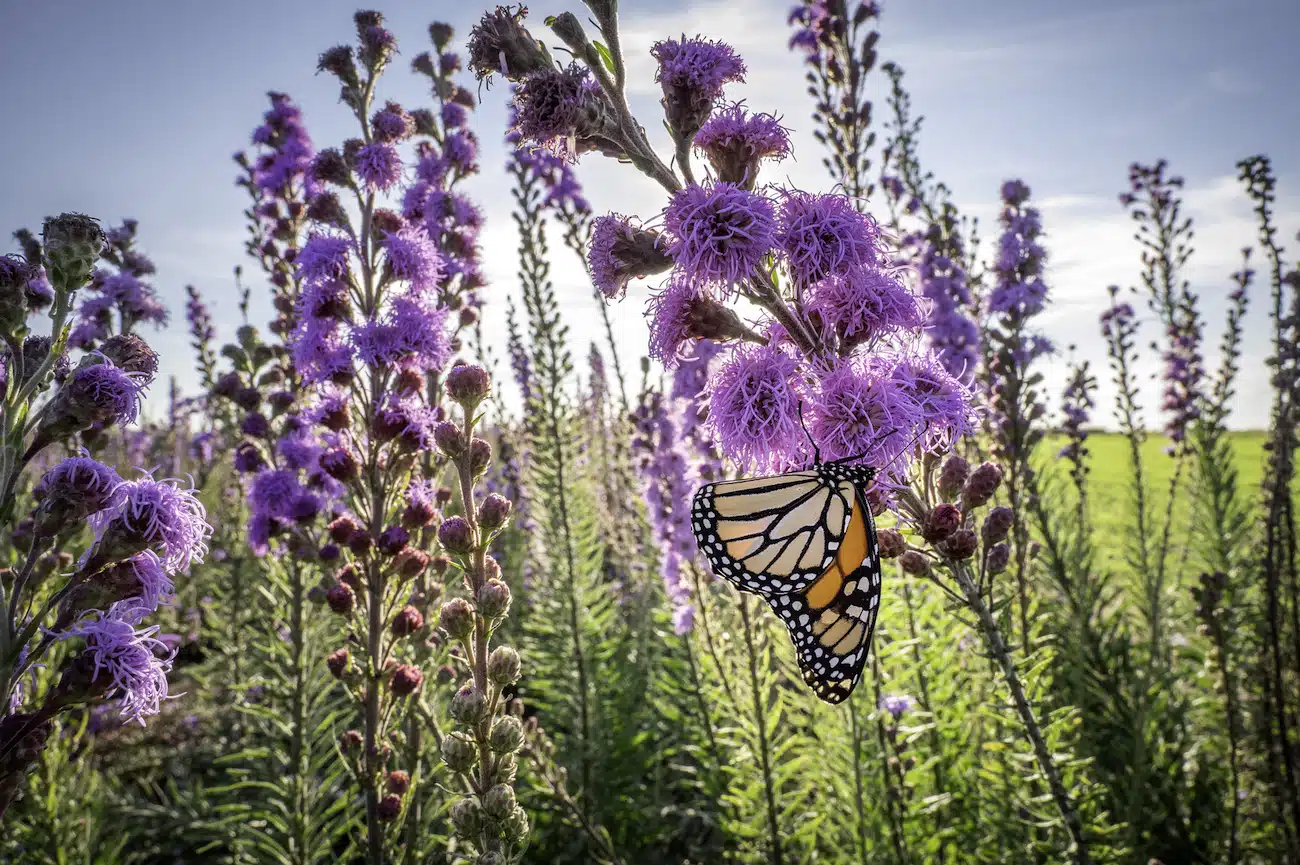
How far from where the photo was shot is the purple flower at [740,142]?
1744 mm

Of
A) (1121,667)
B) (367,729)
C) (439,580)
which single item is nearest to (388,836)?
(367,729)

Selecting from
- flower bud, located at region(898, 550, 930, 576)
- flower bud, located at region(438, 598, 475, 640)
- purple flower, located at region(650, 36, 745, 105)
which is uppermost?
purple flower, located at region(650, 36, 745, 105)

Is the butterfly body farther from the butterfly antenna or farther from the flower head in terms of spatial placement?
the flower head

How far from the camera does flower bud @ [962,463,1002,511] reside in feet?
6.44

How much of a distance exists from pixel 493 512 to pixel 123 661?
0.89m

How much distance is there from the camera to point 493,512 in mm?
1757

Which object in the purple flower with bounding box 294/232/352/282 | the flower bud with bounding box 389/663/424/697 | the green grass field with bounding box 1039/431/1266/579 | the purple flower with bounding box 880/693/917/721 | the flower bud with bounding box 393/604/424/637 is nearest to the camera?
the flower bud with bounding box 389/663/424/697

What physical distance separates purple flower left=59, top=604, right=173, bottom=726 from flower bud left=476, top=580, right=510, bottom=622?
2.41ft

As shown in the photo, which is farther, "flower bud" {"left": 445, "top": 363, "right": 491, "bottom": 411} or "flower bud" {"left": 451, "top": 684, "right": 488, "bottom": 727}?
"flower bud" {"left": 445, "top": 363, "right": 491, "bottom": 411}

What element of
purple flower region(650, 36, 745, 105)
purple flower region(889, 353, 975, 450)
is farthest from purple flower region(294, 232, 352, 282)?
purple flower region(889, 353, 975, 450)

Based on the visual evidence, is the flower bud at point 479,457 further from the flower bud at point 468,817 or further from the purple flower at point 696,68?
the purple flower at point 696,68

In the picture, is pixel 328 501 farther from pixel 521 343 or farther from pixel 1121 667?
pixel 1121 667

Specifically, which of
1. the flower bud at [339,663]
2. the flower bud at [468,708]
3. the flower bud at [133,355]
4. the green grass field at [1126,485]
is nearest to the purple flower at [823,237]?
the flower bud at [468,708]

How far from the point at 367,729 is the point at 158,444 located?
800 cm
